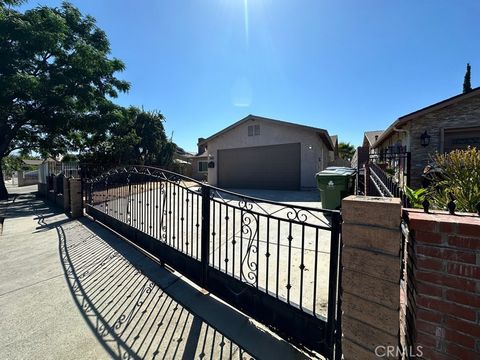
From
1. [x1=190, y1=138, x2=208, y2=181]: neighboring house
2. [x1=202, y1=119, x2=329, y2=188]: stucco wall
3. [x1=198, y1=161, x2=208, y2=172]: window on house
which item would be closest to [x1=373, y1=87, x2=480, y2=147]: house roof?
[x1=202, y1=119, x2=329, y2=188]: stucco wall

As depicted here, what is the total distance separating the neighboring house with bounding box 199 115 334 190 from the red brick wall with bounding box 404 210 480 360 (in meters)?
11.2

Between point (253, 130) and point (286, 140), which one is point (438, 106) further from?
point (253, 130)

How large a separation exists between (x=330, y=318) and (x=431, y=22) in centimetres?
867

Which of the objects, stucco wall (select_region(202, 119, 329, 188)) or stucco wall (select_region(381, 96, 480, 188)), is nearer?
stucco wall (select_region(381, 96, 480, 188))

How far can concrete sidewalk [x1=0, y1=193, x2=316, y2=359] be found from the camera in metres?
2.07

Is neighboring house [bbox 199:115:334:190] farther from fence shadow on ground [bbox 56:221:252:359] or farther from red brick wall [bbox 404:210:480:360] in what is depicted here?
red brick wall [bbox 404:210:480:360]

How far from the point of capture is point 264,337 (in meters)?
2.19

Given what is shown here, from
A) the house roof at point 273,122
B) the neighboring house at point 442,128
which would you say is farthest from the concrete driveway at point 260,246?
the house roof at point 273,122

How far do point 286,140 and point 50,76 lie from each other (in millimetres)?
12833

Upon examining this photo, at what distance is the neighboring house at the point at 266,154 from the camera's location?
12.4 meters

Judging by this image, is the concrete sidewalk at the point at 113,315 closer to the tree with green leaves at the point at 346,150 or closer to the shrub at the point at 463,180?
the shrub at the point at 463,180

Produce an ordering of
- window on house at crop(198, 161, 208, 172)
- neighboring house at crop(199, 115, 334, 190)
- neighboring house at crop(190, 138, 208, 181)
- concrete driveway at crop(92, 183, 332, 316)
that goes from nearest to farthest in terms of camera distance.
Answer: concrete driveway at crop(92, 183, 332, 316)
neighboring house at crop(199, 115, 334, 190)
neighboring house at crop(190, 138, 208, 181)
window on house at crop(198, 161, 208, 172)

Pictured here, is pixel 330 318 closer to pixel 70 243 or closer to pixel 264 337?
pixel 264 337

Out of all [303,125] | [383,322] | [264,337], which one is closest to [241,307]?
[264,337]
